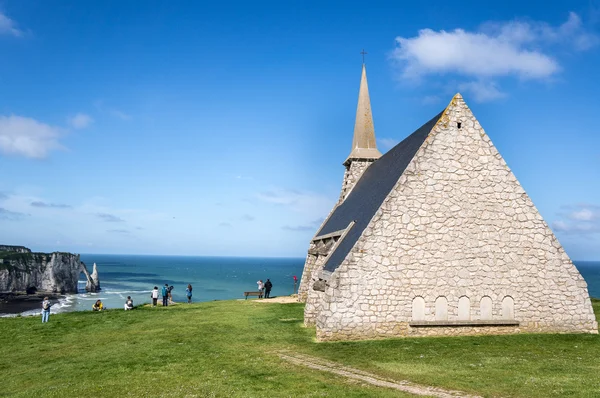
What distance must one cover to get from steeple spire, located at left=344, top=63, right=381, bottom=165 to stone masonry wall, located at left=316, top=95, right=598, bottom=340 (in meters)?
13.5

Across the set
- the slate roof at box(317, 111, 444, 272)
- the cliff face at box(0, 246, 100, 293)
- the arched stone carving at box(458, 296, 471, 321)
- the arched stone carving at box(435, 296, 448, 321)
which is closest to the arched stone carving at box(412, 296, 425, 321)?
the arched stone carving at box(435, 296, 448, 321)

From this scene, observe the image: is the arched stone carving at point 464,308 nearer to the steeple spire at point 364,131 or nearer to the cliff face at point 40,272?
the steeple spire at point 364,131

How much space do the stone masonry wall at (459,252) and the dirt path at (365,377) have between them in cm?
256

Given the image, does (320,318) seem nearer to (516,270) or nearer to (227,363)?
(227,363)

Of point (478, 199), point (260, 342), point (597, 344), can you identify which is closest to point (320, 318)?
point (260, 342)

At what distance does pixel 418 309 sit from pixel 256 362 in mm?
6125

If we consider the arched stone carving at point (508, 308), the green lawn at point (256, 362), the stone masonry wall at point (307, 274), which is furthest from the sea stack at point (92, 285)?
the arched stone carving at point (508, 308)

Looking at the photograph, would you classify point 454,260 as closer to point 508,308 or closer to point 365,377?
point 508,308

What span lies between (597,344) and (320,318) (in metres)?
8.82

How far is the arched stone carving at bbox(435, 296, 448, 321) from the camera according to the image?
1550 cm

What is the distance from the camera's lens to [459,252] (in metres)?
15.8

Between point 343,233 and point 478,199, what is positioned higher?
point 478,199

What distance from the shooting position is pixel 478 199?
16094 millimetres

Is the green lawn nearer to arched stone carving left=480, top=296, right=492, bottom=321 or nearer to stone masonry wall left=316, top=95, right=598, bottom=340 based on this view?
arched stone carving left=480, top=296, right=492, bottom=321
